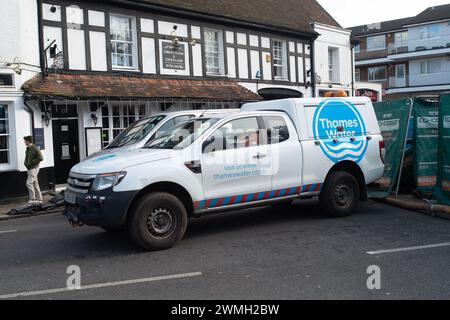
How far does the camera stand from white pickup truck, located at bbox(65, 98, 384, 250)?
6.18 m

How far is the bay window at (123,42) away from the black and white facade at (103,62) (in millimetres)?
34

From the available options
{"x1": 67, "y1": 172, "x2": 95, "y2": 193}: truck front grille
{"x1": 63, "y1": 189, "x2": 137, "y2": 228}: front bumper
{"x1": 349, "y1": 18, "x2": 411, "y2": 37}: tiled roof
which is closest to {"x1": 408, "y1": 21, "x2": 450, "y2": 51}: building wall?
{"x1": 349, "y1": 18, "x2": 411, "y2": 37}: tiled roof

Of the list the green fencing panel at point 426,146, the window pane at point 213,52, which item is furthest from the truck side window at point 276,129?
the window pane at point 213,52

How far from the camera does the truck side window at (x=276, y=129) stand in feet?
24.6

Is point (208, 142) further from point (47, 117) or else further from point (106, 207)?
point (47, 117)

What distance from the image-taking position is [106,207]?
604cm

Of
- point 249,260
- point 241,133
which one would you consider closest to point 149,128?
point 241,133

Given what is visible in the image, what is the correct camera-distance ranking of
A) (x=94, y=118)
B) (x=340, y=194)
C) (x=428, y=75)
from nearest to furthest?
1. (x=340, y=194)
2. (x=94, y=118)
3. (x=428, y=75)

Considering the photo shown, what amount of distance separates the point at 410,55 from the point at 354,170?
4434cm

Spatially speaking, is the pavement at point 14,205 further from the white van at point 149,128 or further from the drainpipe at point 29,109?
the white van at point 149,128

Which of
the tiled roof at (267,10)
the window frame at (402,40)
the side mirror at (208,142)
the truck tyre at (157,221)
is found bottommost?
the truck tyre at (157,221)

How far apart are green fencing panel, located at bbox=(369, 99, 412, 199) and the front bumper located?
5.56 metres

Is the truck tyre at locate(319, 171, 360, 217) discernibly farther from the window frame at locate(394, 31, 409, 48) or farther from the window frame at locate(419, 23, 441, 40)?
the window frame at locate(394, 31, 409, 48)
